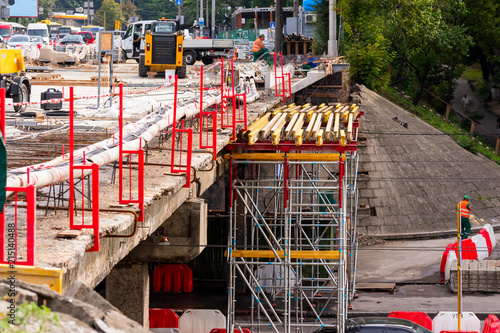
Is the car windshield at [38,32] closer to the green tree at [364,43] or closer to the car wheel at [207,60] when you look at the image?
the car wheel at [207,60]

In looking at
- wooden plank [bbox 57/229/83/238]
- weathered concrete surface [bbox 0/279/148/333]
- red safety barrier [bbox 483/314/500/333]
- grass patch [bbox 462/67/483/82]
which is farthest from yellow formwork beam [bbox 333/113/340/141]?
grass patch [bbox 462/67/483/82]

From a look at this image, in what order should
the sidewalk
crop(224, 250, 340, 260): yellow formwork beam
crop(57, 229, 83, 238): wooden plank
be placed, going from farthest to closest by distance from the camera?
the sidewalk
crop(224, 250, 340, 260): yellow formwork beam
crop(57, 229, 83, 238): wooden plank

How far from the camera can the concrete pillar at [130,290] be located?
14.4m

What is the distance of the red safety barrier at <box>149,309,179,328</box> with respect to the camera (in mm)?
17750

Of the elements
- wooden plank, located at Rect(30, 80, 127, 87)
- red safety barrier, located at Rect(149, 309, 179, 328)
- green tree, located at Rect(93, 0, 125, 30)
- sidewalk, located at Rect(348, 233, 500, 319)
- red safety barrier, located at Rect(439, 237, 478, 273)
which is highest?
green tree, located at Rect(93, 0, 125, 30)

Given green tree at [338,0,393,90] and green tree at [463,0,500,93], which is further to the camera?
green tree at [463,0,500,93]

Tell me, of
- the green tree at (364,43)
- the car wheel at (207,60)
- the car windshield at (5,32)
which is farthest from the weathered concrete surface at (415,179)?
the car windshield at (5,32)

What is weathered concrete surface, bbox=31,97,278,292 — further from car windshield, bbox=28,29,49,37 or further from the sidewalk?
car windshield, bbox=28,29,49,37

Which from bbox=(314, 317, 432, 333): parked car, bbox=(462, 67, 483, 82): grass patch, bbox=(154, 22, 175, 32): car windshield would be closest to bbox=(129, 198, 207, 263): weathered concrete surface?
bbox=(314, 317, 432, 333): parked car

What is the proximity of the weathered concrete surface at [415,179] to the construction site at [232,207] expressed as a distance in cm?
7

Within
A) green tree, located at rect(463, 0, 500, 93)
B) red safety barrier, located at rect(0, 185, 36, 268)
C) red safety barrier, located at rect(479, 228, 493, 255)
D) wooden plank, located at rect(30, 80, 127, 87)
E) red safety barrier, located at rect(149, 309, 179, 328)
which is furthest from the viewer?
green tree, located at rect(463, 0, 500, 93)

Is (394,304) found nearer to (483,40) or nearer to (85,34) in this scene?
(483,40)

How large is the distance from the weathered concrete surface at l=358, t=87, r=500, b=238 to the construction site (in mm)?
74

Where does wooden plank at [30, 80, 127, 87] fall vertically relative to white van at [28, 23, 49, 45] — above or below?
below
